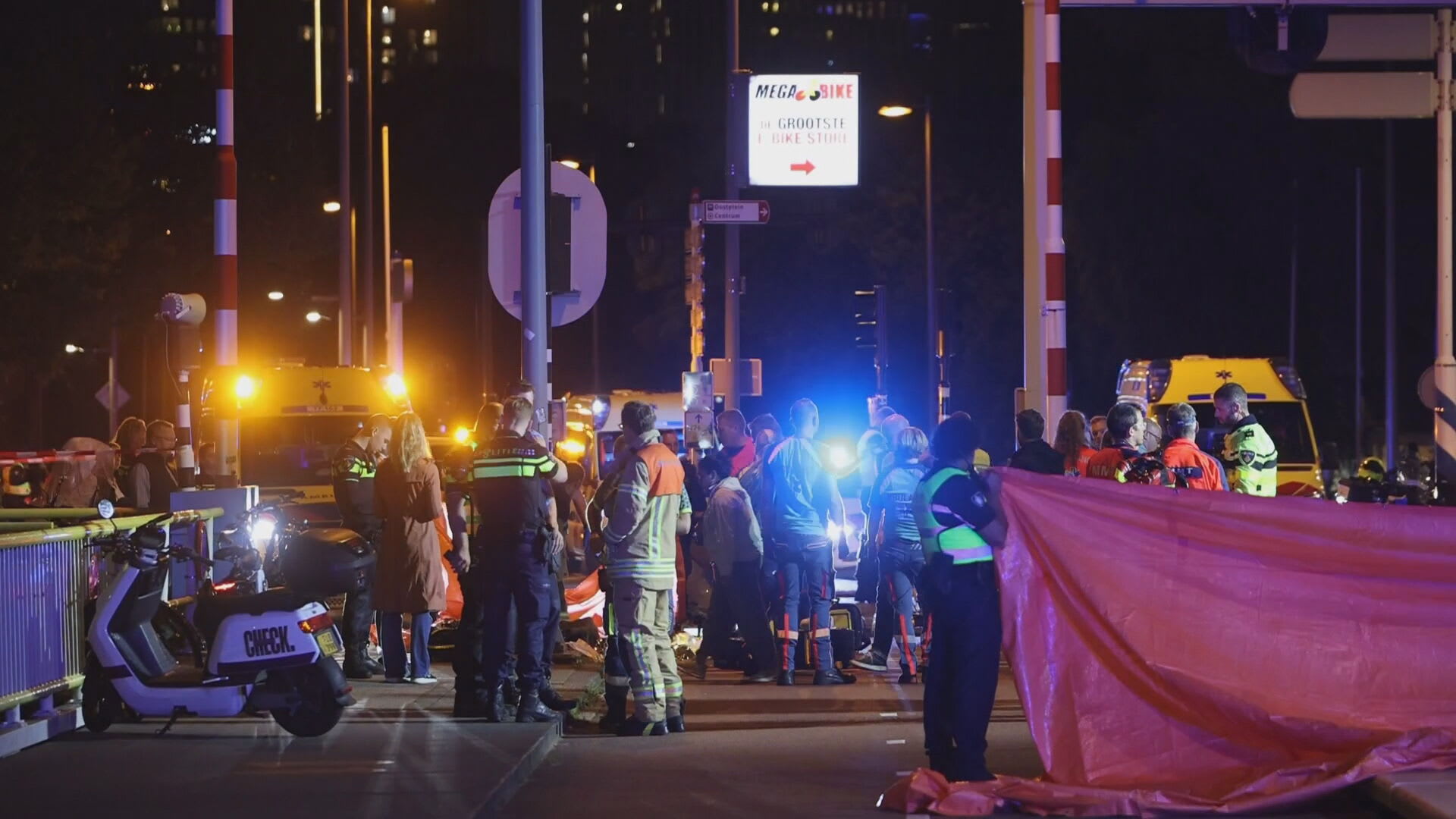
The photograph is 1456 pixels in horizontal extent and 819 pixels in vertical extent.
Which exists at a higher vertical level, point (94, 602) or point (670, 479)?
point (670, 479)

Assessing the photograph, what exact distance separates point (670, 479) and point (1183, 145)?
36.4 m

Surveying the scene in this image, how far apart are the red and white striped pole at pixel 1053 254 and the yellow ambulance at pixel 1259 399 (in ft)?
26.1

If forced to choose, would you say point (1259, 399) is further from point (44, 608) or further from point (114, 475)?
point (44, 608)

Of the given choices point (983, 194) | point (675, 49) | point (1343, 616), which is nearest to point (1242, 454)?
point (1343, 616)

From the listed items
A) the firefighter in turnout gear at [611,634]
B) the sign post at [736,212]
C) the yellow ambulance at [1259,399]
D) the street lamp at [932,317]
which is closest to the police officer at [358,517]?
the firefighter in turnout gear at [611,634]

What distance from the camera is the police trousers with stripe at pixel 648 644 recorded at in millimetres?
10078

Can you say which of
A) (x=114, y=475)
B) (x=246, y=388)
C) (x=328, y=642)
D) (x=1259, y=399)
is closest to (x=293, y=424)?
(x=246, y=388)

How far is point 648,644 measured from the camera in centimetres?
1013

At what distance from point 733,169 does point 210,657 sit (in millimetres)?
15360

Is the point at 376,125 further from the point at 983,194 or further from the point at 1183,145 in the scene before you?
the point at 1183,145

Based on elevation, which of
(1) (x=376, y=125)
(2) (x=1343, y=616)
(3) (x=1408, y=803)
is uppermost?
(1) (x=376, y=125)

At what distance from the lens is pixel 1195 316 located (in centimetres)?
4450

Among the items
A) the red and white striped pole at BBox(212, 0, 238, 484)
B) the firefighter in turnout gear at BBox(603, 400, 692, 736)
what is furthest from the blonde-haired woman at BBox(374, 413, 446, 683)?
the red and white striped pole at BBox(212, 0, 238, 484)

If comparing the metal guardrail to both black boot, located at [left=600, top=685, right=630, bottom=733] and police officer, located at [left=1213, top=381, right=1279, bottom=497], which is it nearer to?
black boot, located at [left=600, top=685, right=630, bottom=733]
